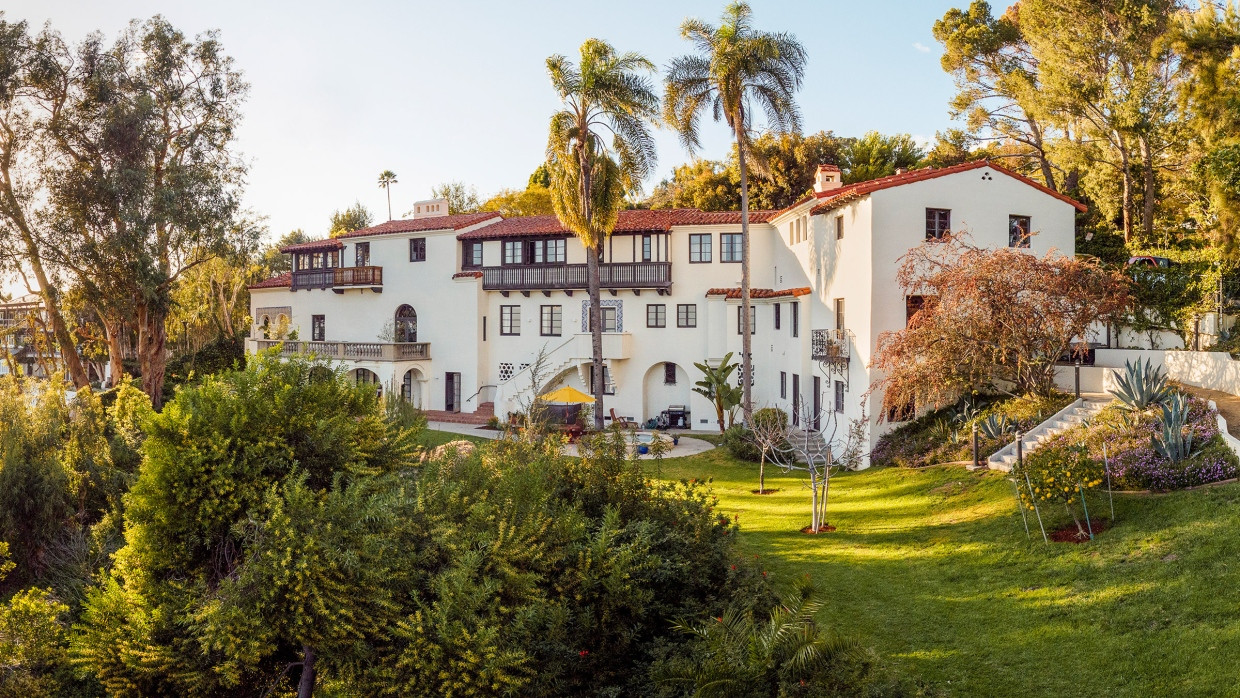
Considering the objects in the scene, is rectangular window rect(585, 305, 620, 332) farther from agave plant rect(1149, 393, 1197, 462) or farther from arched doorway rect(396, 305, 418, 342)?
agave plant rect(1149, 393, 1197, 462)

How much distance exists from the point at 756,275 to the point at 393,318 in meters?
17.4

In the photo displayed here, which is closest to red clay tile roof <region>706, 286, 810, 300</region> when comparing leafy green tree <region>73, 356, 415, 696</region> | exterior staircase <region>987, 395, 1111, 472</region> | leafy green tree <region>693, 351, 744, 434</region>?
leafy green tree <region>693, 351, 744, 434</region>

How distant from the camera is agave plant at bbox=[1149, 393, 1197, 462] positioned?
43.7 ft

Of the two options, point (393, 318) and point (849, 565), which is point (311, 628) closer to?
point (849, 565)

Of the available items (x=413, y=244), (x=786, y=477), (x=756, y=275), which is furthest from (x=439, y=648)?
(x=413, y=244)

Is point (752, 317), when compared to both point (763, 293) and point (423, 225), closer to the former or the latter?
point (763, 293)

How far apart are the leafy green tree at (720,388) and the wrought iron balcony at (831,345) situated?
12.5ft

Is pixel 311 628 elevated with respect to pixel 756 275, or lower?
lower

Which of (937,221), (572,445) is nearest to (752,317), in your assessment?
(572,445)

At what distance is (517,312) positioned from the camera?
3662 centimetres

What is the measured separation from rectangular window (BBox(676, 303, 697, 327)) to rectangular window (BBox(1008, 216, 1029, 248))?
44.5ft

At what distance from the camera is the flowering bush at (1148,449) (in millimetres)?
12930

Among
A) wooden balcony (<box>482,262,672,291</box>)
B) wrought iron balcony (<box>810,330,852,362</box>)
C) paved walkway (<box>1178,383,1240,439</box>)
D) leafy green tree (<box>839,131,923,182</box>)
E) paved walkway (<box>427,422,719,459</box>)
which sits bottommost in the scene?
paved walkway (<box>427,422,719,459</box>)

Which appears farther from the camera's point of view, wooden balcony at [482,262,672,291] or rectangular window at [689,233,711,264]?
rectangular window at [689,233,711,264]
